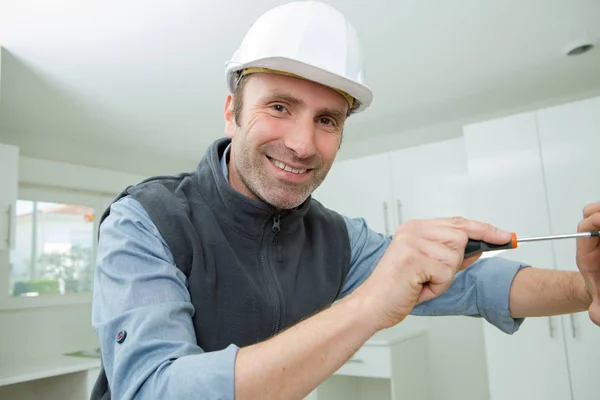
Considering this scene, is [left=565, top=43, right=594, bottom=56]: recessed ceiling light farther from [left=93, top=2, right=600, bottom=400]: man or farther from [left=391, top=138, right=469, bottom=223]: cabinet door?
[left=93, top=2, right=600, bottom=400]: man

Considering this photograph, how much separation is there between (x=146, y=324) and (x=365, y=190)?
3057 mm

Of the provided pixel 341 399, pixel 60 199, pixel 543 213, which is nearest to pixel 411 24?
pixel 543 213

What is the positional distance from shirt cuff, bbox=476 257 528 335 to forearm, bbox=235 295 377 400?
0.49 meters

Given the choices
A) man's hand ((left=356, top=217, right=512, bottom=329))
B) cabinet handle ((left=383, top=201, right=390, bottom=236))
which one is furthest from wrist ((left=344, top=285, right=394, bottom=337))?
cabinet handle ((left=383, top=201, right=390, bottom=236))

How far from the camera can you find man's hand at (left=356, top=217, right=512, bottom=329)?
2.26 feet

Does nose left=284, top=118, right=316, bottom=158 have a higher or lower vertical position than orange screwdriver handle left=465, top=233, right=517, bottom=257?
higher

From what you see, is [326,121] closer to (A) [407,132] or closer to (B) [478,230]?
(B) [478,230]

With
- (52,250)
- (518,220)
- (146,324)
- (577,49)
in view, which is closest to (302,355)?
(146,324)

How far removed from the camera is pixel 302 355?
65 centimetres

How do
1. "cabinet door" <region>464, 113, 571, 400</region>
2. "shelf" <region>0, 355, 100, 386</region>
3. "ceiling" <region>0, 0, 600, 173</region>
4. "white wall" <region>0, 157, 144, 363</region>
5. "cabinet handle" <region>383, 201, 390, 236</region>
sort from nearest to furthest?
"ceiling" <region>0, 0, 600, 173</region> < "cabinet door" <region>464, 113, 571, 400</region> < "shelf" <region>0, 355, 100, 386</region> < "white wall" <region>0, 157, 144, 363</region> < "cabinet handle" <region>383, 201, 390, 236</region>

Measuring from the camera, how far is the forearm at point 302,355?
2.11 feet

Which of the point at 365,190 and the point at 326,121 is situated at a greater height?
the point at 365,190

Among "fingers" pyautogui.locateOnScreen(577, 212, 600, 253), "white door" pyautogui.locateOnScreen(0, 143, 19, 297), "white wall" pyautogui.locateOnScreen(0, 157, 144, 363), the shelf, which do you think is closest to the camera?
"fingers" pyautogui.locateOnScreen(577, 212, 600, 253)

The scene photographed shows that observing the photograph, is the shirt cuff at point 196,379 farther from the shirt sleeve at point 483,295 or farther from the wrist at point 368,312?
the shirt sleeve at point 483,295
